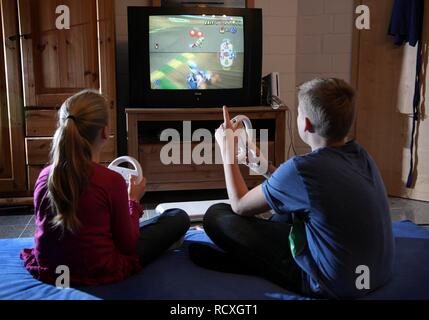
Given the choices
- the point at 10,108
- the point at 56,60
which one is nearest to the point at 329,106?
the point at 56,60

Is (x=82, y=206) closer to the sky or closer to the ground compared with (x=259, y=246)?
closer to the sky

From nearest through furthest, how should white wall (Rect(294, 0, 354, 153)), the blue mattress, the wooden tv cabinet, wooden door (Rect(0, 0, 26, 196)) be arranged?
the blue mattress < wooden door (Rect(0, 0, 26, 196)) < the wooden tv cabinet < white wall (Rect(294, 0, 354, 153))

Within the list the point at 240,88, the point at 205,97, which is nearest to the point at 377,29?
the point at 240,88

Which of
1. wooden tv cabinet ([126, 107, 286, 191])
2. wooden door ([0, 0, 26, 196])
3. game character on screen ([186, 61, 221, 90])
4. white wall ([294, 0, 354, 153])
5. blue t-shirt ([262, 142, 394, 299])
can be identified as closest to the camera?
blue t-shirt ([262, 142, 394, 299])

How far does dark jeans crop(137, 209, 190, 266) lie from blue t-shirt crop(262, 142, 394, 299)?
483mm

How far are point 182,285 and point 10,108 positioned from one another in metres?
1.94

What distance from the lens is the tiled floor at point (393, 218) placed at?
265 centimetres

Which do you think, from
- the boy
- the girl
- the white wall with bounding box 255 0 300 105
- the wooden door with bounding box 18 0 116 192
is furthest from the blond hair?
the white wall with bounding box 255 0 300 105

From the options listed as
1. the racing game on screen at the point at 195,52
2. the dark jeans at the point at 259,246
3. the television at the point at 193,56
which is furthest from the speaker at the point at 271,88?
the dark jeans at the point at 259,246

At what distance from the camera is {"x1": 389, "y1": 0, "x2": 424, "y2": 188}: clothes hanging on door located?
3.21 meters

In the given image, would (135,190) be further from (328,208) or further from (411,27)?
(411,27)

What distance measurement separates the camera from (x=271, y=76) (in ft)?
11.1

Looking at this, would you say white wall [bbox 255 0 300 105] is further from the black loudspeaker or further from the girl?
the girl

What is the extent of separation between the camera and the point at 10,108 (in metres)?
2.95
